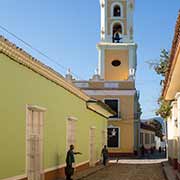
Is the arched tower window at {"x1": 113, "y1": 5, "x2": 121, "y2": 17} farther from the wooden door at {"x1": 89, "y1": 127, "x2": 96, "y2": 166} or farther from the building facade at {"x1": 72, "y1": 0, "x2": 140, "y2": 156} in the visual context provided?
the wooden door at {"x1": 89, "y1": 127, "x2": 96, "y2": 166}

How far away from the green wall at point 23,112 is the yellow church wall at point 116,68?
998 inches

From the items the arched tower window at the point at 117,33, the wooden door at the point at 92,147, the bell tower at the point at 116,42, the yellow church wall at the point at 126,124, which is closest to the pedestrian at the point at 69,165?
the wooden door at the point at 92,147

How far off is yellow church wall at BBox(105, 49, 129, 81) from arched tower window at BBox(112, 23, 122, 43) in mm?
1103

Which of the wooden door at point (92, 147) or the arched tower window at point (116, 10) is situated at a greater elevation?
the arched tower window at point (116, 10)

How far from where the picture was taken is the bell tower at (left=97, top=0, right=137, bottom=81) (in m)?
44.0

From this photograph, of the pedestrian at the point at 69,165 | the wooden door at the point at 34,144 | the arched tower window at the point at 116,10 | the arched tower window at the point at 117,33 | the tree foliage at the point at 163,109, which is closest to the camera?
the wooden door at the point at 34,144

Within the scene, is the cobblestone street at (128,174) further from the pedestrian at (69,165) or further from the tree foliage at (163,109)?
the tree foliage at (163,109)

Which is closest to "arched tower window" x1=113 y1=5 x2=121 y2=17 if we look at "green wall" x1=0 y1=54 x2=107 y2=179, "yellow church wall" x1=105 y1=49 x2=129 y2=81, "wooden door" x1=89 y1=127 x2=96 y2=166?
"yellow church wall" x1=105 y1=49 x2=129 y2=81

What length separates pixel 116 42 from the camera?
4447cm

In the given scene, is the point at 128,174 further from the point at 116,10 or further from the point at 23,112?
the point at 116,10

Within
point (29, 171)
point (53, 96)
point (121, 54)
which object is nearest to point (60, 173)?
point (53, 96)

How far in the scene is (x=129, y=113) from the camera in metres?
42.7

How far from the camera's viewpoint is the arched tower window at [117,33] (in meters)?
44.4

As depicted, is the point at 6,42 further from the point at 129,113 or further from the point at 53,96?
the point at 129,113
